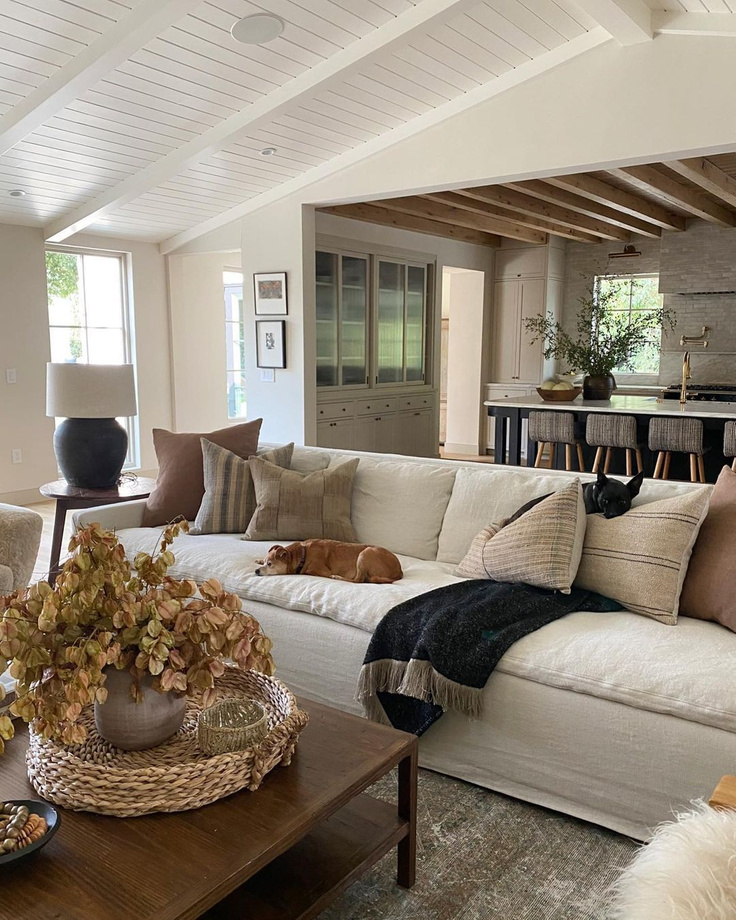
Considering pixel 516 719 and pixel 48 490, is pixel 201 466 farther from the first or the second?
pixel 516 719

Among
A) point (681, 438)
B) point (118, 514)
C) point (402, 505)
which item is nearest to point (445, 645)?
point (402, 505)

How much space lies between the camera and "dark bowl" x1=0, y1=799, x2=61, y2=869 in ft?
4.20

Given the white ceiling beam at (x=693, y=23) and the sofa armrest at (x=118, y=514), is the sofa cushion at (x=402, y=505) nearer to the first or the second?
the sofa armrest at (x=118, y=514)

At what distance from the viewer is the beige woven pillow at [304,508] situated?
3199 millimetres

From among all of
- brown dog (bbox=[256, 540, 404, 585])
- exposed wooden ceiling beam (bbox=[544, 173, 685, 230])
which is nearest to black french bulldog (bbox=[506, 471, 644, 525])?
brown dog (bbox=[256, 540, 404, 585])

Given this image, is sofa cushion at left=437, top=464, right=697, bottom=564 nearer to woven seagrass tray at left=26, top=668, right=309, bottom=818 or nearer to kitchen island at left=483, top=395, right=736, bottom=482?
woven seagrass tray at left=26, top=668, right=309, bottom=818

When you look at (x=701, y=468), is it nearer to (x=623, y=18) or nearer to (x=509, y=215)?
(x=623, y=18)

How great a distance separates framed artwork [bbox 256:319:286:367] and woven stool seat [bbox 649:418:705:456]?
2.85 meters

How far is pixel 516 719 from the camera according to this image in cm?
215

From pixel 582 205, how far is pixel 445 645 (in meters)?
5.60

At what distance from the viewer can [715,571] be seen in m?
2.32

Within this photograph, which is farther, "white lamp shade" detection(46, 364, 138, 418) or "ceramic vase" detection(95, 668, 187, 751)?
"white lamp shade" detection(46, 364, 138, 418)

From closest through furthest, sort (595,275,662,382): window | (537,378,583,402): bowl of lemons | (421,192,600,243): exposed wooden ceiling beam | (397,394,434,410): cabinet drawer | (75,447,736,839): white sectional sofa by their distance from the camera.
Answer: (75,447,736,839): white sectional sofa → (421,192,600,243): exposed wooden ceiling beam → (537,378,583,402): bowl of lemons → (397,394,434,410): cabinet drawer → (595,275,662,382): window

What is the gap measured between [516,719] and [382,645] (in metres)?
0.44
